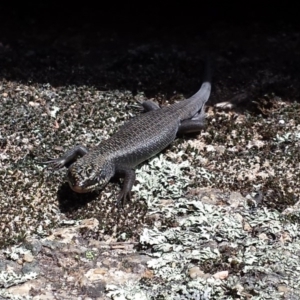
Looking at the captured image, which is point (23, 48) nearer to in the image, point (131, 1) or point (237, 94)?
point (131, 1)

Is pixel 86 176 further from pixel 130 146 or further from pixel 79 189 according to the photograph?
pixel 130 146

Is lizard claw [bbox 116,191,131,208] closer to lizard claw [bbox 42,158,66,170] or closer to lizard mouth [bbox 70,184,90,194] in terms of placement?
lizard mouth [bbox 70,184,90,194]

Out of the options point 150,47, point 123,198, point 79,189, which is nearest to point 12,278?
point 79,189

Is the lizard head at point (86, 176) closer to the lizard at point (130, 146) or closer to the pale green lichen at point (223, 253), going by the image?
the lizard at point (130, 146)

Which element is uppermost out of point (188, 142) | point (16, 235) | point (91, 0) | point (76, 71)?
point (91, 0)

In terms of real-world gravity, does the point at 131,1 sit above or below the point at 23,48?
above

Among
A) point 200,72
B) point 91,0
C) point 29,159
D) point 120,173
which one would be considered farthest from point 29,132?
point 91,0

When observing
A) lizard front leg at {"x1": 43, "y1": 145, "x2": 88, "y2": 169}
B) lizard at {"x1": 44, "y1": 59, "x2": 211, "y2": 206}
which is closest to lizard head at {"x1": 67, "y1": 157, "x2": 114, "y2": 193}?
lizard at {"x1": 44, "y1": 59, "x2": 211, "y2": 206}
